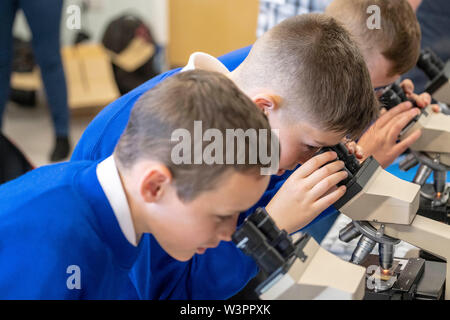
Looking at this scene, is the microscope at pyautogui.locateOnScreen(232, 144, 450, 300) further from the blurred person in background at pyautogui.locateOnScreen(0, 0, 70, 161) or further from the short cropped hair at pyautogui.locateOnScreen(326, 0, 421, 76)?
the blurred person in background at pyautogui.locateOnScreen(0, 0, 70, 161)

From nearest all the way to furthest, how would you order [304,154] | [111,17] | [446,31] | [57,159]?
[304,154]
[446,31]
[57,159]
[111,17]

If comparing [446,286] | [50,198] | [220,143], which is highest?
[220,143]

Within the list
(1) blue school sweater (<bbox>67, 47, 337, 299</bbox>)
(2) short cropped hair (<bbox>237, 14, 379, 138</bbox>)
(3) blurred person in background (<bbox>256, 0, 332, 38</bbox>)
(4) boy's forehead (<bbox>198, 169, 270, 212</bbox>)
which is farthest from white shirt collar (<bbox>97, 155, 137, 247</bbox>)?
(3) blurred person in background (<bbox>256, 0, 332, 38</bbox>)

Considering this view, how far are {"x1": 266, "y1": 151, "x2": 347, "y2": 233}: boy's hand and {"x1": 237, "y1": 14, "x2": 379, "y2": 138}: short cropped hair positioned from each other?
0.22 feet

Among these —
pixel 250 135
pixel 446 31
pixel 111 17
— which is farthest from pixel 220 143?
pixel 111 17

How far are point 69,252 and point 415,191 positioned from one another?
59 cm

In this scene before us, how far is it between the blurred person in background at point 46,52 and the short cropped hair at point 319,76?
6.31ft

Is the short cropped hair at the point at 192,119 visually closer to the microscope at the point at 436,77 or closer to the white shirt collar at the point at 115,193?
the white shirt collar at the point at 115,193

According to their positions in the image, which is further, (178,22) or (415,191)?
(178,22)

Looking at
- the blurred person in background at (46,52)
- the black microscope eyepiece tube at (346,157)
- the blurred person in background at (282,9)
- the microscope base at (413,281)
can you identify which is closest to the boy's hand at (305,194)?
the black microscope eyepiece tube at (346,157)

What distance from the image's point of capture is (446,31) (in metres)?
2.35

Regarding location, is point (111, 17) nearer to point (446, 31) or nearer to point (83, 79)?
point (83, 79)

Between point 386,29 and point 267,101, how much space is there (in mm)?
496

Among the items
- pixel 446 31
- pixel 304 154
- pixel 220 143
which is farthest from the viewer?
pixel 446 31
